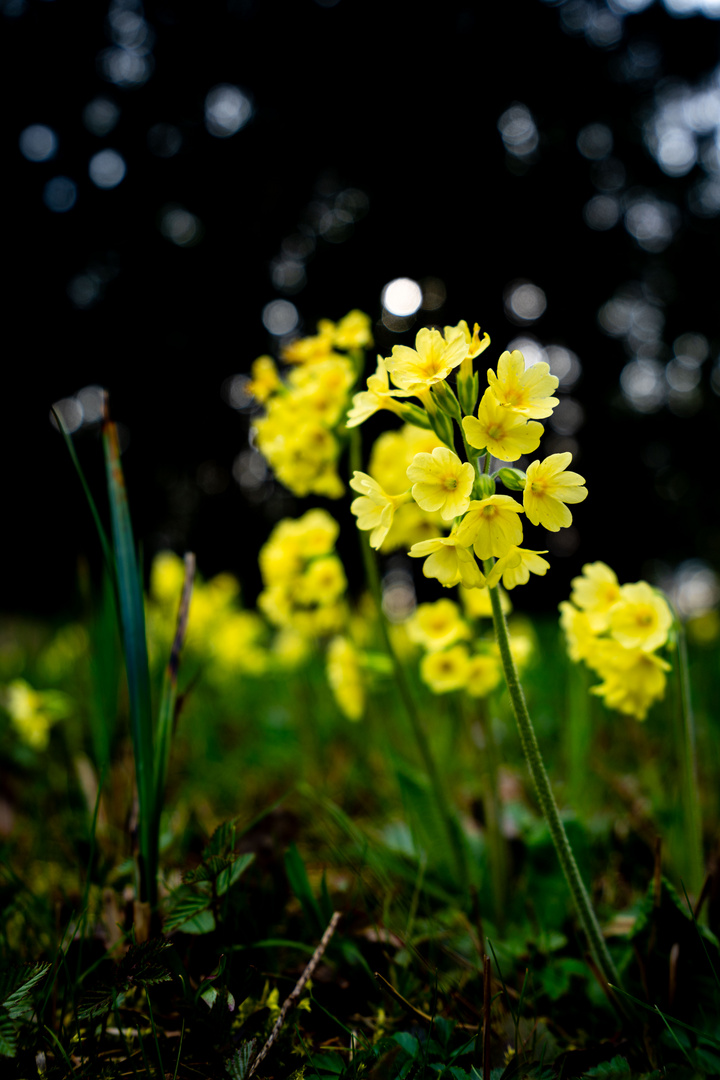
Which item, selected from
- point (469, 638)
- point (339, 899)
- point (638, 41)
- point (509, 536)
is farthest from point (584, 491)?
point (638, 41)

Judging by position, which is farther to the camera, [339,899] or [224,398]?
[224,398]

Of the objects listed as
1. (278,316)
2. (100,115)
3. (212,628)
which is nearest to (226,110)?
(100,115)

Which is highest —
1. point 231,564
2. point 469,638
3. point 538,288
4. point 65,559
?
point 538,288

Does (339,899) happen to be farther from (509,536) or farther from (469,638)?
(509,536)

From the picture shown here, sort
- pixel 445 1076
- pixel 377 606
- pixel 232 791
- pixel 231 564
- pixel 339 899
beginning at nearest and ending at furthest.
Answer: pixel 445 1076 → pixel 339 899 → pixel 377 606 → pixel 232 791 → pixel 231 564

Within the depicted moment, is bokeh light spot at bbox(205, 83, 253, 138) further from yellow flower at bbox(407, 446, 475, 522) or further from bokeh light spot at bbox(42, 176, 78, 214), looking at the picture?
yellow flower at bbox(407, 446, 475, 522)

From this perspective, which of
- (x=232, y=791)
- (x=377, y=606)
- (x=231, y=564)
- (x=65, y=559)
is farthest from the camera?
(x=231, y=564)

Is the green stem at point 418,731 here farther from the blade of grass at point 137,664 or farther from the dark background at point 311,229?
the dark background at point 311,229
